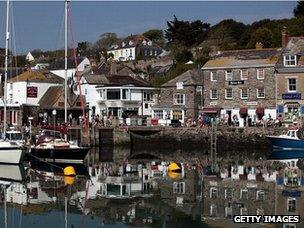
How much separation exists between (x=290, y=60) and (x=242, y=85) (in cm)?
637

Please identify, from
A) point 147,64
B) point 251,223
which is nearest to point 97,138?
point 251,223

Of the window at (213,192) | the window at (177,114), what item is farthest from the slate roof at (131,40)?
the window at (213,192)

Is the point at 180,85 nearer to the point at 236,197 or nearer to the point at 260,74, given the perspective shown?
the point at 260,74

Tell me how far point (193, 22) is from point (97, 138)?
59.6 metres

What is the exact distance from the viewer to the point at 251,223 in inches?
918

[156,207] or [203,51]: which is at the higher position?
[203,51]

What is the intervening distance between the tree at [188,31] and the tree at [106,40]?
34336mm

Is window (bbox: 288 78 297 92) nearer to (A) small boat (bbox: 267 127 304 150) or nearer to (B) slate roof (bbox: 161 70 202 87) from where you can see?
(A) small boat (bbox: 267 127 304 150)

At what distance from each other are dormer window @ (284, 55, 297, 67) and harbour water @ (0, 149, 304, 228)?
17.6 metres

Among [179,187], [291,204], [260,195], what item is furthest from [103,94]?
[291,204]

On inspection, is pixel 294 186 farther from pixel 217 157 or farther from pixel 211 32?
pixel 211 32

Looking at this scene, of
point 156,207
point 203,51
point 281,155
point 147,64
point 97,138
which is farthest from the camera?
point 147,64

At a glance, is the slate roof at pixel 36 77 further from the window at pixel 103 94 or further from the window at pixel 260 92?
the window at pixel 260 92

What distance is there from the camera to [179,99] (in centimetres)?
7194
